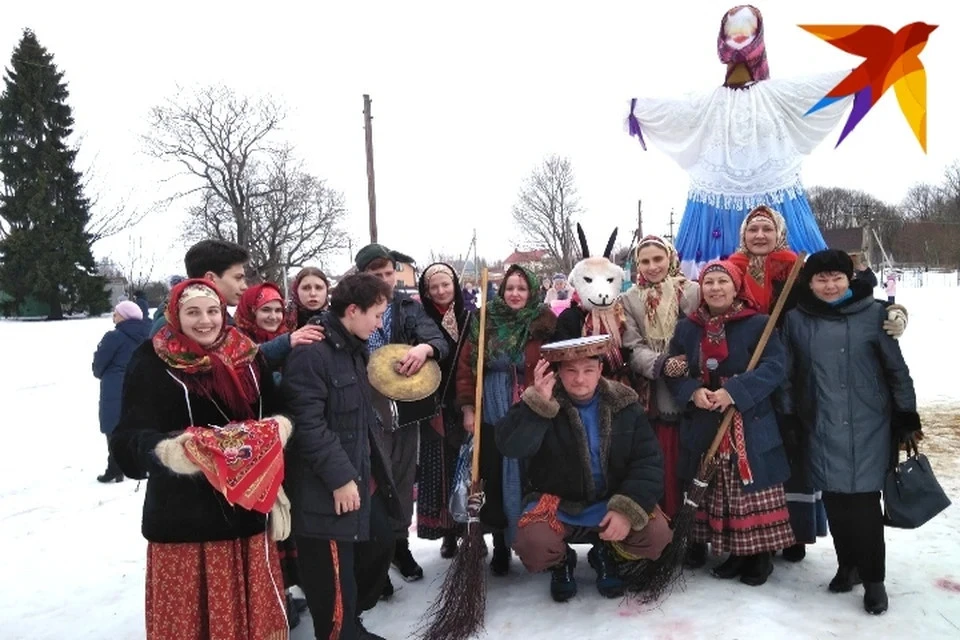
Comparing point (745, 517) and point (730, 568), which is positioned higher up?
point (745, 517)

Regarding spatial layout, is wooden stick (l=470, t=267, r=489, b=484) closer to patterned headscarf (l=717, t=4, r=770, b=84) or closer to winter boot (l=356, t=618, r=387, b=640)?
winter boot (l=356, t=618, r=387, b=640)

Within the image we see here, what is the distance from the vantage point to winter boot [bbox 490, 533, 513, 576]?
11.4ft

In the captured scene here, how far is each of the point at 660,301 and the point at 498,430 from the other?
121cm

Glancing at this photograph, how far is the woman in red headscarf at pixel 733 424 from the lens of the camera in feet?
10.1

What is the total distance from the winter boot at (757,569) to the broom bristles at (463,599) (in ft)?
4.44

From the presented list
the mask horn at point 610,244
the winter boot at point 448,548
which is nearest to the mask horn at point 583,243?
the mask horn at point 610,244

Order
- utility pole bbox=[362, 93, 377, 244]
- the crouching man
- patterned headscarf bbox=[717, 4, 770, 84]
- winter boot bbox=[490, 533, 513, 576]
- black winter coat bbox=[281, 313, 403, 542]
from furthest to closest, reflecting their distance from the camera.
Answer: utility pole bbox=[362, 93, 377, 244] < patterned headscarf bbox=[717, 4, 770, 84] < winter boot bbox=[490, 533, 513, 576] < the crouching man < black winter coat bbox=[281, 313, 403, 542]

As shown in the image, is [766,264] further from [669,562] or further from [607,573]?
[607,573]

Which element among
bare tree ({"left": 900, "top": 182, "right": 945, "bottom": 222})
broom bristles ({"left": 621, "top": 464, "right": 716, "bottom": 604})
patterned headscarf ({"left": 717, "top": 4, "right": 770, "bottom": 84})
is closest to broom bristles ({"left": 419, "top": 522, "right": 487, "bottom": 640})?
broom bristles ({"left": 621, "top": 464, "right": 716, "bottom": 604})

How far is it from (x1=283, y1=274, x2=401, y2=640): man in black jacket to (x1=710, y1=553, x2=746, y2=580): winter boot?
5.76 feet

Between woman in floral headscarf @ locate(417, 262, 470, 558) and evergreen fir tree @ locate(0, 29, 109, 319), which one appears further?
evergreen fir tree @ locate(0, 29, 109, 319)

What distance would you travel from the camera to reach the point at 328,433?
250 centimetres

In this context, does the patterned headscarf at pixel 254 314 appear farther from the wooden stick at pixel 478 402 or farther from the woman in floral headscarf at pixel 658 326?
the woman in floral headscarf at pixel 658 326

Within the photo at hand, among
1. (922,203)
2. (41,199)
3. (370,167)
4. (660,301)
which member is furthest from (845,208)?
(660,301)
